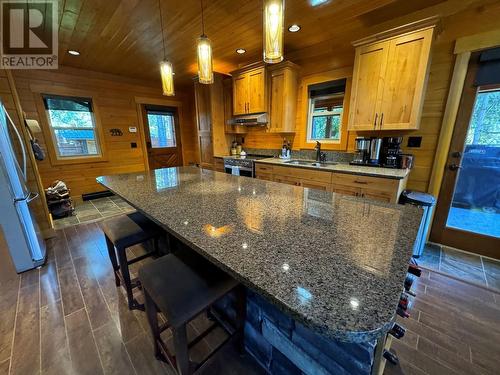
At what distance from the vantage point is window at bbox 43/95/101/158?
3.79 meters

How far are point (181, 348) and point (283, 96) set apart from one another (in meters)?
3.28

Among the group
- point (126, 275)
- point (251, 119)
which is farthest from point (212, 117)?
point (126, 275)

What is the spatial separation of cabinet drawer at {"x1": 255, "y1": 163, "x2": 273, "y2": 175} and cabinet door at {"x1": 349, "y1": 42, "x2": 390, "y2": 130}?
126 centimetres

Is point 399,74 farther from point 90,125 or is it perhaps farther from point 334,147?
point 90,125

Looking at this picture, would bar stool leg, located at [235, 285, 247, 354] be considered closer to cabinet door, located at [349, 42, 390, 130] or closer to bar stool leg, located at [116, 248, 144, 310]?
bar stool leg, located at [116, 248, 144, 310]

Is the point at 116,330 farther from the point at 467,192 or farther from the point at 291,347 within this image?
the point at 467,192

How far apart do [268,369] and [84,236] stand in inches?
113

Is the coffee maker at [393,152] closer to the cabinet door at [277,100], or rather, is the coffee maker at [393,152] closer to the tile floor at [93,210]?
the cabinet door at [277,100]

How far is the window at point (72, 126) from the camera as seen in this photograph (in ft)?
12.4

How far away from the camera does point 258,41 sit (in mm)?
2822

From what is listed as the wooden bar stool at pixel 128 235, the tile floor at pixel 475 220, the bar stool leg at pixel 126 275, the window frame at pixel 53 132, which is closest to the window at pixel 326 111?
the tile floor at pixel 475 220

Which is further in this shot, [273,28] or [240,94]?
[240,94]

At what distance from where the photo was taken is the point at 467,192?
92.1 inches

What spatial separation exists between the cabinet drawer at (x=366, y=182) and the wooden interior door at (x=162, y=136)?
4.34 meters
